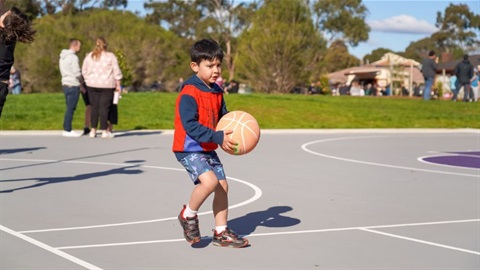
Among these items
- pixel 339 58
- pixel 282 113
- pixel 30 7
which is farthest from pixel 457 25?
pixel 282 113

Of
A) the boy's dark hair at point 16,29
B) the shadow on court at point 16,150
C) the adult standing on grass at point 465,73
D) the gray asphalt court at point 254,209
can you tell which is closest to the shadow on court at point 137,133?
the gray asphalt court at point 254,209

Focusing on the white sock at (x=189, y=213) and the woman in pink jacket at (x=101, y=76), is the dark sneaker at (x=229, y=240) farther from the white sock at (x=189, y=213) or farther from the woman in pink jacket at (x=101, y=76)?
the woman in pink jacket at (x=101, y=76)

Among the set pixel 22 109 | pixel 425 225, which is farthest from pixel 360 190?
pixel 22 109

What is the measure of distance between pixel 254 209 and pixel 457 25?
106 metres

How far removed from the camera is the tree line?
4447 cm

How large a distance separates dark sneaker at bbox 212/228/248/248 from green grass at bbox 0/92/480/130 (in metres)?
14.7

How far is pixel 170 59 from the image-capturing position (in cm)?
6316

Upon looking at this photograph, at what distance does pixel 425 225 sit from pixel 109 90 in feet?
33.5

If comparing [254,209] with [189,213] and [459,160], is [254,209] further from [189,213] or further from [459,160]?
[459,160]

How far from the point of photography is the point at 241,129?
6516mm

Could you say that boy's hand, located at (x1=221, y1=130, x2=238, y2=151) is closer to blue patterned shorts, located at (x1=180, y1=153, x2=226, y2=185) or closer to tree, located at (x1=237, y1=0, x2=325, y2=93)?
blue patterned shorts, located at (x1=180, y1=153, x2=226, y2=185)

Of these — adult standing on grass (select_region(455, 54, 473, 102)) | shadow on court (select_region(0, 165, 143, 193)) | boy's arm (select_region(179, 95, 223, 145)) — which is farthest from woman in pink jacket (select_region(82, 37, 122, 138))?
adult standing on grass (select_region(455, 54, 473, 102))

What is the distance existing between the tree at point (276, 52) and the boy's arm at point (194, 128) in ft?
122

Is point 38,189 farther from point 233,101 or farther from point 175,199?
point 233,101
